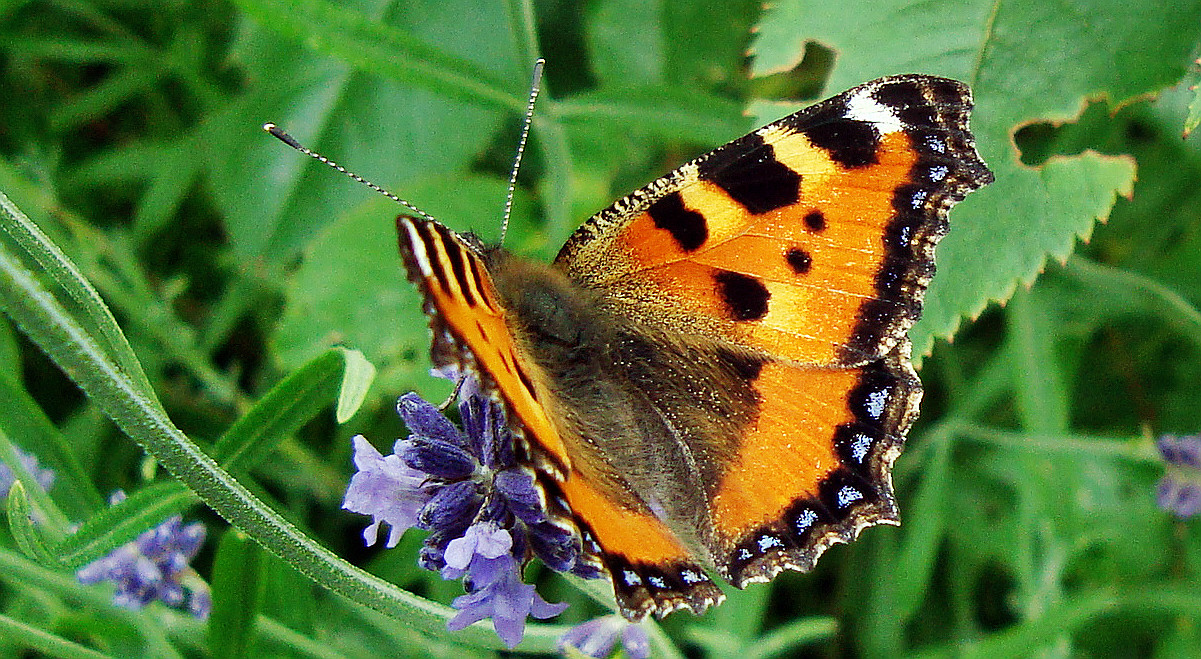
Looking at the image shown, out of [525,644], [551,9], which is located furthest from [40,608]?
[551,9]

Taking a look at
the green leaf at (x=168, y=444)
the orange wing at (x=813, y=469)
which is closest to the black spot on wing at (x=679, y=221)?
the orange wing at (x=813, y=469)

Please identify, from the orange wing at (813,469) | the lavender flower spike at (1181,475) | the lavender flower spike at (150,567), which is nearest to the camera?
the orange wing at (813,469)

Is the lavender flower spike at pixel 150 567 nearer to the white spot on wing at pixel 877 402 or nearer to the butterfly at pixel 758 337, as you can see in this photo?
the butterfly at pixel 758 337

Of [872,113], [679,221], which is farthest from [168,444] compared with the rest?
[872,113]

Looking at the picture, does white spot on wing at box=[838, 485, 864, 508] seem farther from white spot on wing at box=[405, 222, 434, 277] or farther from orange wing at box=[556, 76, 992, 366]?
white spot on wing at box=[405, 222, 434, 277]

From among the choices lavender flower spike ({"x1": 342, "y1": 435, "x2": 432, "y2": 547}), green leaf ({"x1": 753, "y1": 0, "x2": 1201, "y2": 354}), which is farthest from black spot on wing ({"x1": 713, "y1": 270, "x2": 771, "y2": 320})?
lavender flower spike ({"x1": 342, "y1": 435, "x2": 432, "y2": 547})

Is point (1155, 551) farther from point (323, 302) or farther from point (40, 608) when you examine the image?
point (40, 608)
